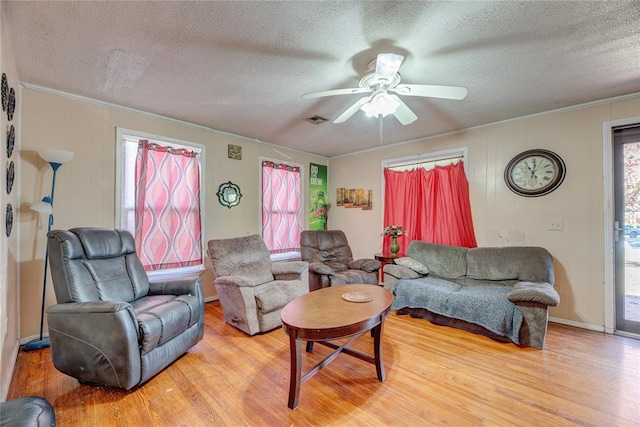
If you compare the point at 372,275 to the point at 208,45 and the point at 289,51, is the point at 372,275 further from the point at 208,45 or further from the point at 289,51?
the point at 208,45

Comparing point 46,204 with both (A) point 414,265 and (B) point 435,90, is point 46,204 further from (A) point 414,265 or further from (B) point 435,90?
(A) point 414,265

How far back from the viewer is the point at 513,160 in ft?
11.0

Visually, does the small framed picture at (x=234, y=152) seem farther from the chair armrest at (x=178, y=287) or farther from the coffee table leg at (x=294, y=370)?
the coffee table leg at (x=294, y=370)

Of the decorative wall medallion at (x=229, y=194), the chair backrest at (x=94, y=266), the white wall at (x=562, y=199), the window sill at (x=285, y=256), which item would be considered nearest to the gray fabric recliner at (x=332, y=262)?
the window sill at (x=285, y=256)

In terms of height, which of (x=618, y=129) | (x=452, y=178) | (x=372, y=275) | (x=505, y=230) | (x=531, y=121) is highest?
(x=531, y=121)

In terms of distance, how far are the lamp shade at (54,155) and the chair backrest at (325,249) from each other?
2.75 meters

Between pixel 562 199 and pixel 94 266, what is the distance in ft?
15.2

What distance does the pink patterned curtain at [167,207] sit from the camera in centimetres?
318

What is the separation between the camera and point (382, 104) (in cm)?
217

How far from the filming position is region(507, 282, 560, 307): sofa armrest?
2385 millimetres

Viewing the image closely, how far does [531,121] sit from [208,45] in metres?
3.52

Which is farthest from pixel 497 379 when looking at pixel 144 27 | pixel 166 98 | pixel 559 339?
pixel 166 98

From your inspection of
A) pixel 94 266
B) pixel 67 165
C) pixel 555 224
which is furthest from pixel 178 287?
pixel 555 224

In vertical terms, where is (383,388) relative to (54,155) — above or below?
below
